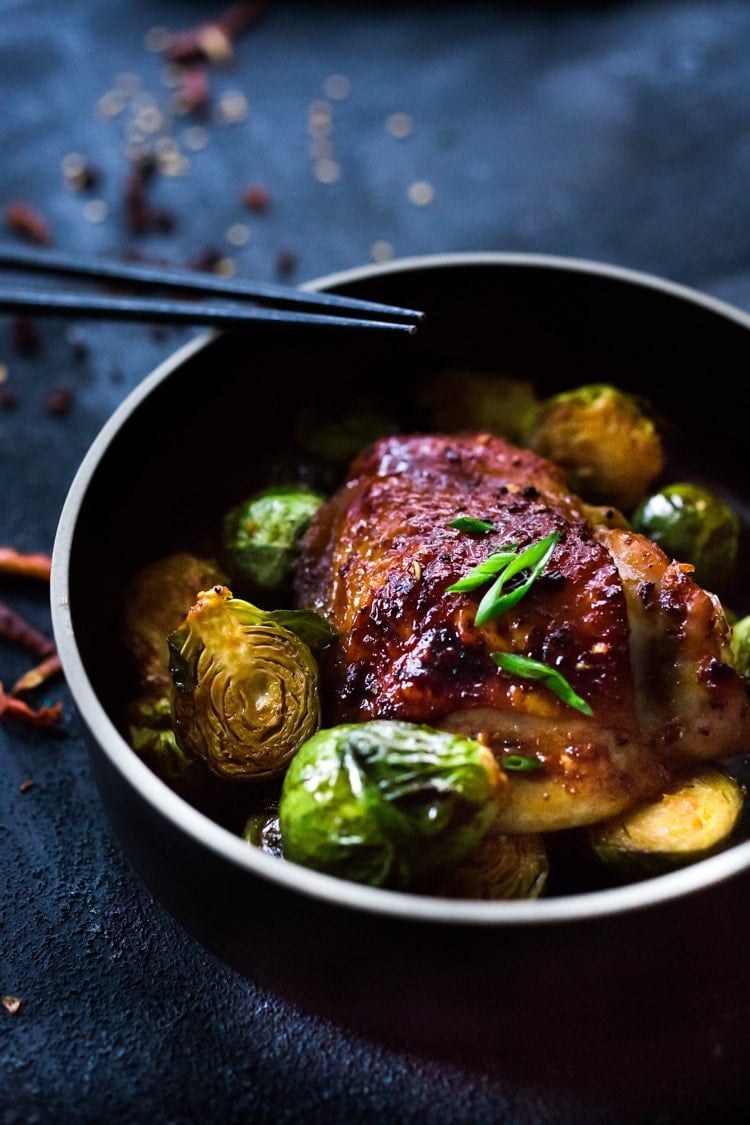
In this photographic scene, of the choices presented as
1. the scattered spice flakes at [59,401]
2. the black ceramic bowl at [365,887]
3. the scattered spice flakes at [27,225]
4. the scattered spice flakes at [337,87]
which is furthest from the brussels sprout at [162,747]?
the scattered spice flakes at [337,87]

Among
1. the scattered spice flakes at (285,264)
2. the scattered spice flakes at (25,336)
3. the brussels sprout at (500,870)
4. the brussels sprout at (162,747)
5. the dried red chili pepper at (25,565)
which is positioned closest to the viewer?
the brussels sprout at (500,870)

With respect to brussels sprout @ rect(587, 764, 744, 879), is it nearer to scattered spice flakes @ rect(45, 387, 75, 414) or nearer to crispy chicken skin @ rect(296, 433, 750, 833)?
crispy chicken skin @ rect(296, 433, 750, 833)

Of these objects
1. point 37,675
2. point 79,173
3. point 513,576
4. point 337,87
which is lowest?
point 37,675

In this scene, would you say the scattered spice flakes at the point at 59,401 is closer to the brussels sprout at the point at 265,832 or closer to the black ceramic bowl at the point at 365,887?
the black ceramic bowl at the point at 365,887

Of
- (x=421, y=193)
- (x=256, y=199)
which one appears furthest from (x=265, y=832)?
(x=421, y=193)

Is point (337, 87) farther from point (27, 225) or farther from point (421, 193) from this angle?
point (27, 225)

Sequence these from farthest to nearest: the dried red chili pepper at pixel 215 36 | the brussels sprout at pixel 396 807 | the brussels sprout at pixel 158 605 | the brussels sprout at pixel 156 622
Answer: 1. the dried red chili pepper at pixel 215 36
2. the brussels sprout at pixel 158 605
3. the brussels sprout at pixel 156 622
4. the brussels sprout at pixel 396 807

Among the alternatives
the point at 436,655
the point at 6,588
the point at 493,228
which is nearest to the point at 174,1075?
the point at 436,655
